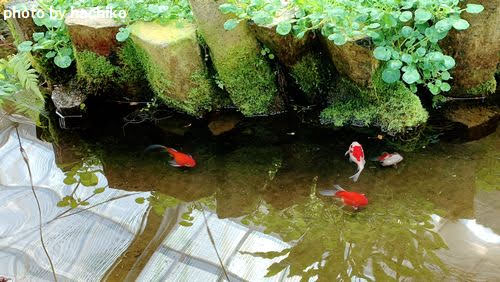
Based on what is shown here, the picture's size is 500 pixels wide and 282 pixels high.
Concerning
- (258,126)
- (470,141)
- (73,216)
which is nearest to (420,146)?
(470,141)

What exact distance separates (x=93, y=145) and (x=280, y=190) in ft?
5.81

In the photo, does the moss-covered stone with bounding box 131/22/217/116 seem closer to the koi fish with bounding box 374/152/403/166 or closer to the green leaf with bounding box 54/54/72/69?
the green leaf with bounding box 54/54/72/69

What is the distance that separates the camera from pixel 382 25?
3598 mm

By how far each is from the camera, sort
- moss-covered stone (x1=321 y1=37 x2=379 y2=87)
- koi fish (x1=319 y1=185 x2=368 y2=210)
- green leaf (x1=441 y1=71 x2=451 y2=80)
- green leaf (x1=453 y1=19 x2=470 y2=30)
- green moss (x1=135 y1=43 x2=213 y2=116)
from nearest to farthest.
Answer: koi fish (x1=319 y1=185 x2=368 y2=210) → green leaf (x1=453 y1=19 x2=470 y2=30) → moss-covered stone (x1=321 y1=37 x2=379 y2=87) → green leaf (x1=441 y1=71 x2=451 y2=80) → green moss (x1=135 y1=43 x2=213 y2=116)

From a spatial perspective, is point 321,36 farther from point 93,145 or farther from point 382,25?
point 93,145

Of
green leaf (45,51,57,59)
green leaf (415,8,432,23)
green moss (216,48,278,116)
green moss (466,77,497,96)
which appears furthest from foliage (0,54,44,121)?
green moss (466,77,497,96)

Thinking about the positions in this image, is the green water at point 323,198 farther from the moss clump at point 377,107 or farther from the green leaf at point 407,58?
the green leaf at point 407,58

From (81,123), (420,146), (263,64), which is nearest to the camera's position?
(420,146)

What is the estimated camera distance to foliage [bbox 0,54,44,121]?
3992mm

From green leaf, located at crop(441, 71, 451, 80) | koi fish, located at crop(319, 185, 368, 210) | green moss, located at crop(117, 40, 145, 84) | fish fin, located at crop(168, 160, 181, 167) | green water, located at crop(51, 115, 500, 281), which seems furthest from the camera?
green moss, located at crop(117, 40, 145, 84)

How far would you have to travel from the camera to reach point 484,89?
427 centimetres

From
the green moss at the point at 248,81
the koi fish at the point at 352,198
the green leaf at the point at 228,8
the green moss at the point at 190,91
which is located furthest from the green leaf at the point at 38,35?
the koi fish at the point at 352,198

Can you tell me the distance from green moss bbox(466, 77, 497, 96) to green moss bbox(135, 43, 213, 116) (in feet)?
7.43

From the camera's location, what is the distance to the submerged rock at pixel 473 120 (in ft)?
13.1
